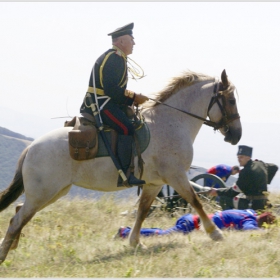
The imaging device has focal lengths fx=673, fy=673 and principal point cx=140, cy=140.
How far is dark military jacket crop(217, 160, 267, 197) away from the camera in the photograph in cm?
1102

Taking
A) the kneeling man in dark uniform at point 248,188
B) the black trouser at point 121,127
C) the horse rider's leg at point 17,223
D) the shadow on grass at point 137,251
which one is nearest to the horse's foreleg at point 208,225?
the shadow on grass at point 137,251

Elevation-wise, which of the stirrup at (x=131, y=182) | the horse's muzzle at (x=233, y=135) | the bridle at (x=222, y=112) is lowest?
the stirrup at (x=131, y=182)

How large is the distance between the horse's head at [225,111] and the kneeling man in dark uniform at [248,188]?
157 centimetres

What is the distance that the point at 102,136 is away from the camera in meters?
8.66

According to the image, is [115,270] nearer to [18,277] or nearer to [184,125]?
[18,277]

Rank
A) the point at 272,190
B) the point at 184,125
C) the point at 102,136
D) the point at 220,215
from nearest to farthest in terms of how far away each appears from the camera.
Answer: the point at 102,136 < the point at 184,125 < the point at 220,215 < the point at 272,190

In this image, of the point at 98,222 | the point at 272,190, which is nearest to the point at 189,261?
the point at 98,222

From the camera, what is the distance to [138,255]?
26.6 ft

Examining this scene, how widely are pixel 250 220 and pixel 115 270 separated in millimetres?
3145

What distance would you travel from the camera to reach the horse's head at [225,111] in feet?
31.1

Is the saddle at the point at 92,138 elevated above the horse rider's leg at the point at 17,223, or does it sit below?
above

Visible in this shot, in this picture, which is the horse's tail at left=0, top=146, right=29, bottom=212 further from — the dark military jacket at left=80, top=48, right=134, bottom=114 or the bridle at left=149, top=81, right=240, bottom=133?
the bridle at left=149, top=81, right=240, bottom=133

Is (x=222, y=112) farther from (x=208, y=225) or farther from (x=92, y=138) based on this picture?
(x=92, y=138)

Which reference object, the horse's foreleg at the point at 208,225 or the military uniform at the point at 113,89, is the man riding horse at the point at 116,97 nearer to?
the military uniform at the point at 113,89
